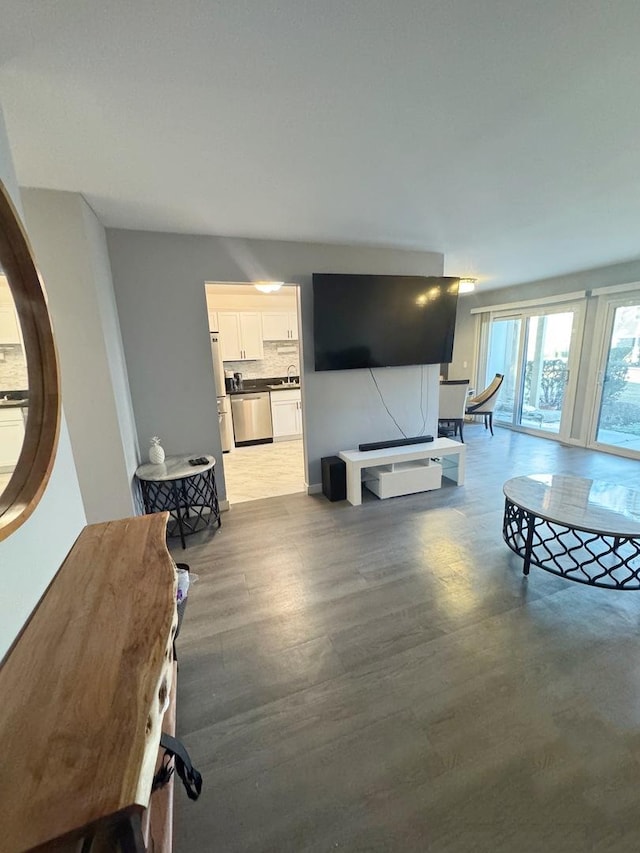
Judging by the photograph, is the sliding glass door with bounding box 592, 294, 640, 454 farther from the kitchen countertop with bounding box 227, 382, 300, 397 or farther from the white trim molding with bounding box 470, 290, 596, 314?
the kitchen countertop with bounding box 227, 382, 300, 397

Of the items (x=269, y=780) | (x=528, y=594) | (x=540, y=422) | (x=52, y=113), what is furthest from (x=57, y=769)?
(x=540, y=422)

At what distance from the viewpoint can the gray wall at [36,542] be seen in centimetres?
84

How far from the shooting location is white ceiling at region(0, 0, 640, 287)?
1.03 m

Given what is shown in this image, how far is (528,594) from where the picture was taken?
2074mm

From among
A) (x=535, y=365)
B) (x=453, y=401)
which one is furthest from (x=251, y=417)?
(x=535, y=365)

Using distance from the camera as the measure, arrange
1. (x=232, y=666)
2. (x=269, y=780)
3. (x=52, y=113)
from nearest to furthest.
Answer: (x=269, y=780) → (x=52, y=113) → (x=232, y=666)

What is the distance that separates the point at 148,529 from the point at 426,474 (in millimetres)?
2892

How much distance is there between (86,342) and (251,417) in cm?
343

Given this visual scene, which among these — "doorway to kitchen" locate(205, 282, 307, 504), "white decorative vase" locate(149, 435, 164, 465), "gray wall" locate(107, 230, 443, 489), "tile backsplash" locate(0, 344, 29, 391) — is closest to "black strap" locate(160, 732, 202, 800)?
"tile backsplash" locate(0, 344, 29, 391)

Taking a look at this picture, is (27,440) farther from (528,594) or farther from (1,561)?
(528,594)

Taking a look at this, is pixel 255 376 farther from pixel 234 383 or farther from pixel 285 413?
pixel 285 413

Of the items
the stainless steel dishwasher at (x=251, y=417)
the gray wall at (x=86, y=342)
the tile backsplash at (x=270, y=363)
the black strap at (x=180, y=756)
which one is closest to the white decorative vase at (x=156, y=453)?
the gray wall at (x=86, y=342)

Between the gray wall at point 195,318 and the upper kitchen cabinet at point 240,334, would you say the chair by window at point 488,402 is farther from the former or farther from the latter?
the upper kitchen cabinet at point 240,334

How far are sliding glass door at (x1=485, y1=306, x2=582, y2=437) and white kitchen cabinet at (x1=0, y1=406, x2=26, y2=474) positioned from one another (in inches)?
243
